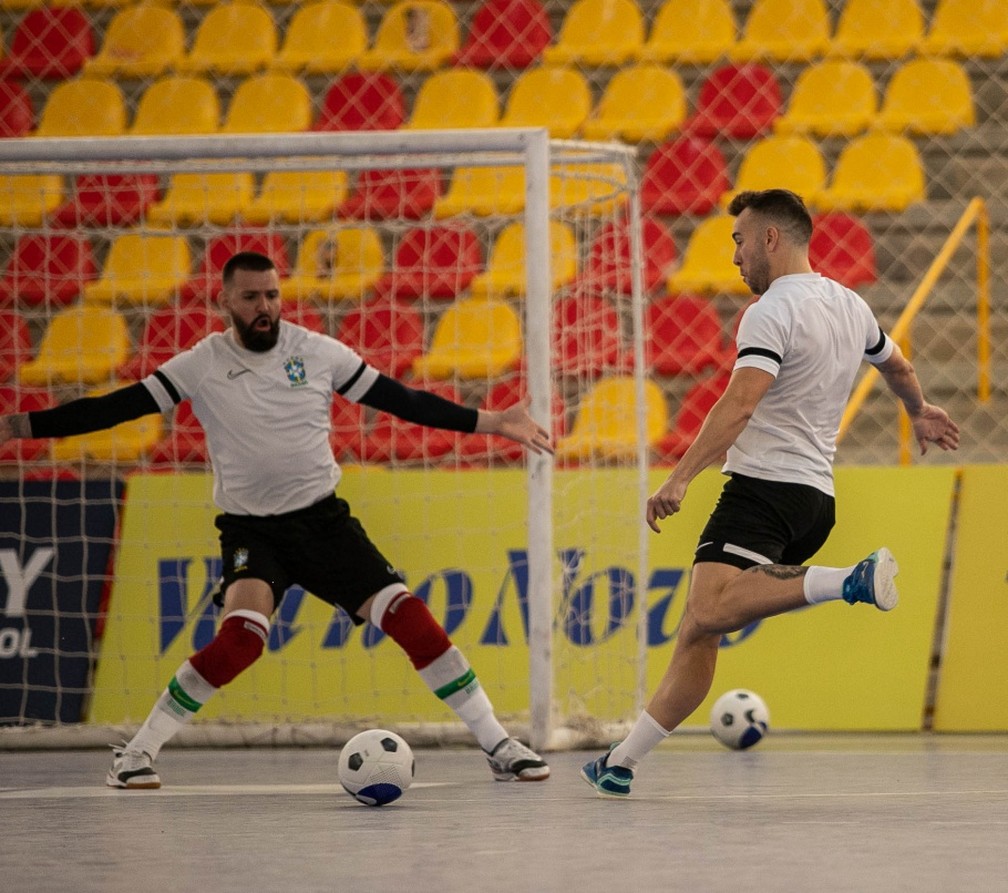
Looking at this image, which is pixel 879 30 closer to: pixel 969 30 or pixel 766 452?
pixel 969 30

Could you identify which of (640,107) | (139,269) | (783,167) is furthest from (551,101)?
(139,269)

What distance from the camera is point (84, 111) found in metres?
12.1

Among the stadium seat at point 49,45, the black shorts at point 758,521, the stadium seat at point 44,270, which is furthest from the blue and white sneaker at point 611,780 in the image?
the stadium seat at point 49,45

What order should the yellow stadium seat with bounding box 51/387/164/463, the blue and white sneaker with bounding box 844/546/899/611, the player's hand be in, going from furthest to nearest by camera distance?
the yellow stadium seat with bounding box 51/387/164/463 → the player's hand → the blue and white sneaker with bounding box 844/546/899/611

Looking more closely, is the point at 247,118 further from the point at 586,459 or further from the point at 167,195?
the point at 586,459

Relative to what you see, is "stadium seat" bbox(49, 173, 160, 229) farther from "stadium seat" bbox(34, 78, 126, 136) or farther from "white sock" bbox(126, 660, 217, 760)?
"white sock" bbox(126, 660, 217, 760)

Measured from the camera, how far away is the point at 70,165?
7824 millimetres

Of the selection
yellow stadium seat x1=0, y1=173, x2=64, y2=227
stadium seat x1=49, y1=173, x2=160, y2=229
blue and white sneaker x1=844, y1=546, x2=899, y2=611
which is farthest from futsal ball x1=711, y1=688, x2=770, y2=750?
yellow stadium seat x1=0, y1=173, x2=64, y2=227

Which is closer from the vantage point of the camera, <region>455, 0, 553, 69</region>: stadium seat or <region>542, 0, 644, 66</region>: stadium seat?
<region>542, 0, 644, 66</region>: stadium seat

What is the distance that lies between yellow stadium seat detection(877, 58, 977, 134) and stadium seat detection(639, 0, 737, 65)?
118 centimetres

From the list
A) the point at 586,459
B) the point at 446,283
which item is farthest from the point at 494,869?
the point at 446,283

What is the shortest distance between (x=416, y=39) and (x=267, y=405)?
21.4 feet

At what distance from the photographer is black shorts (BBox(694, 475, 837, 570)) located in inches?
193

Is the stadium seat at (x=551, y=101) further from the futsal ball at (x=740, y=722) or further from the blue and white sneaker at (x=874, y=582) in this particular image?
the blue and white sneaker at (x=874, y=582)
